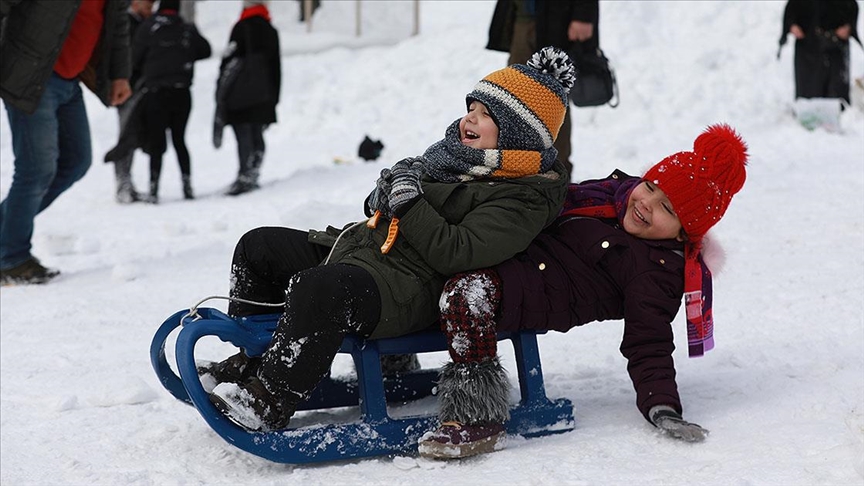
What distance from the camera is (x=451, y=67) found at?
42.5 feet

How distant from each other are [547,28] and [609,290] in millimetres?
2769

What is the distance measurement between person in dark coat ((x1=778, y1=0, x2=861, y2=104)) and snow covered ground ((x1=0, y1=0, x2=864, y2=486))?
13.8 inches

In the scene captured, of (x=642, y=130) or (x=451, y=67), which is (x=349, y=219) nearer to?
(x=642, y=130)

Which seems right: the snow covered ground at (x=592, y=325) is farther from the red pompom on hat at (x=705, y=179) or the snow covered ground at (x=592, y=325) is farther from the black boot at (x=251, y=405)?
the red pompom on hat at (x=705, y=179)

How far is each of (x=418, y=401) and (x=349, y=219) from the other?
2.89m

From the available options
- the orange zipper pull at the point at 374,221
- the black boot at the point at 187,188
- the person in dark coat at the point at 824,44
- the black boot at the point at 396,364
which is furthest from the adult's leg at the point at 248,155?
the orange zipper pull at the point at 374,221

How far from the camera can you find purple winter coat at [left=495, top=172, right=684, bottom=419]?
9.66 feet

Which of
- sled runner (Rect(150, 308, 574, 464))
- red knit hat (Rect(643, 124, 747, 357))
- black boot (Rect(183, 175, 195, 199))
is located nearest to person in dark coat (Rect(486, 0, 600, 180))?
red knit hat (Rect(643, 124, 747, 357))

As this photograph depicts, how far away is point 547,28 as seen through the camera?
5551mm

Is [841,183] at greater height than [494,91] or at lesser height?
lesser

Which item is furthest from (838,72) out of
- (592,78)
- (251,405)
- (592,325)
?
(251,405)

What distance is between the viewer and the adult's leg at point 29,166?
5074 mm

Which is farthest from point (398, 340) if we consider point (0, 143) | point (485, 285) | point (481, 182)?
point (0, 143)

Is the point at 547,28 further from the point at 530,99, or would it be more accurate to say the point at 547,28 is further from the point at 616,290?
the point at 616,290
